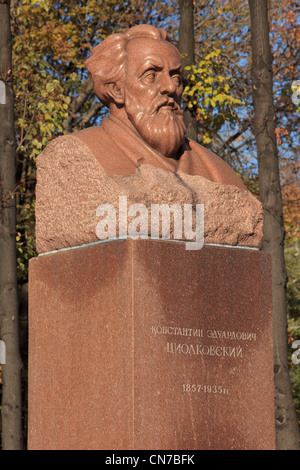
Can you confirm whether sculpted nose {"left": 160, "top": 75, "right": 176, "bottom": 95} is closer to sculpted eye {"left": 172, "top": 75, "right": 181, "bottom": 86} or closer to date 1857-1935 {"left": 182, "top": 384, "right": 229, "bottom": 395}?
sculpted eye {"left": 172, "top": 75, "right": 181, "bottom": 86}

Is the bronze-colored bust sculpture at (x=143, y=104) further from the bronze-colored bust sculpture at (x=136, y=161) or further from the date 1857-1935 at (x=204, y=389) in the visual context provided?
the date 1857-1935 at (x=204, y=389)

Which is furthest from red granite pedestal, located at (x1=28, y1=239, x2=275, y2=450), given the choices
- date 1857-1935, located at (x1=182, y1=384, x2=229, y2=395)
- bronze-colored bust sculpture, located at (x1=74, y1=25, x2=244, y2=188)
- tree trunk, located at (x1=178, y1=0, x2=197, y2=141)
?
tree trunk, located at (x1=178, y1=0, x2=197, y2=141)

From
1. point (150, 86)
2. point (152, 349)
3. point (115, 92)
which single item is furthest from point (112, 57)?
point (152, 349)

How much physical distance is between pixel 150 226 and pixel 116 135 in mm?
992

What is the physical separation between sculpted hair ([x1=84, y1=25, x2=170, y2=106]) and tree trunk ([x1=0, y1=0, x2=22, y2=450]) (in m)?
4.14

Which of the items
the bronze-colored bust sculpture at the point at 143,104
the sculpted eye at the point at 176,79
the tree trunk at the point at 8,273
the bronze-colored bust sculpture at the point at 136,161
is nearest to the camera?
the bronze-colored bust sculpture at the point at 136,161

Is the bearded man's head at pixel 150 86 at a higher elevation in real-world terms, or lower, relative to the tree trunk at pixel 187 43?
lower

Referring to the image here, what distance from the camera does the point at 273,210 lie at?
10805mm

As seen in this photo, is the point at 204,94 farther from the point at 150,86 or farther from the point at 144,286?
the point at 144,286

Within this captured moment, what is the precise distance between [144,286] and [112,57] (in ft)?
6.13

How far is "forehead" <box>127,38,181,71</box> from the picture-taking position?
667 cm

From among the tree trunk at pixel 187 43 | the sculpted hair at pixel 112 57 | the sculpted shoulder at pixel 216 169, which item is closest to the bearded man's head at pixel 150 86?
the sculpted hair at pixel 112 57

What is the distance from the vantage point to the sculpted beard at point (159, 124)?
6.65 m

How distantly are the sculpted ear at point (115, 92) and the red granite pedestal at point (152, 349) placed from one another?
1.20 meters
